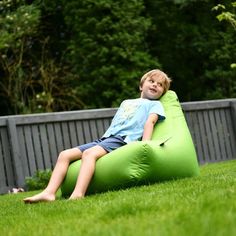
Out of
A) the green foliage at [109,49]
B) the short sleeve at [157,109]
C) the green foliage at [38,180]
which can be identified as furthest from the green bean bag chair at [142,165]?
the green foliage at [109,49]

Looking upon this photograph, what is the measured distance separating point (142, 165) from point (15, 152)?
11.4 ft

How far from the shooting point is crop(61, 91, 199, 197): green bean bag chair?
5.00 m

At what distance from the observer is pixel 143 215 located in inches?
120

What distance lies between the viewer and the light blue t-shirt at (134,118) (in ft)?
17.9

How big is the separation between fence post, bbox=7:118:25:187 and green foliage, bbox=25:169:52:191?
12cm

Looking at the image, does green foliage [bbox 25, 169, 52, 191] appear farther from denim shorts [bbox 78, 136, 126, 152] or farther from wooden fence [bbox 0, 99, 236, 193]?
denim shorts [bbox 78, 136, 126, 152]

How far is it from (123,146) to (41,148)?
3.47 metres

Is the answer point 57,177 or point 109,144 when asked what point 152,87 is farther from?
point 57,177

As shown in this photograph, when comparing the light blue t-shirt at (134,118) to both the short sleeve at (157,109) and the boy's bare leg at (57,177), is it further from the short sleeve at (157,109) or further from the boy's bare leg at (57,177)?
the boy's bare leg at (57,177)

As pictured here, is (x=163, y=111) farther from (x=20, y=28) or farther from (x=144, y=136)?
(x=20, y=28)

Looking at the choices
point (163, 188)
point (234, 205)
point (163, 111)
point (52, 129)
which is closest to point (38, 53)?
point (52, 129)

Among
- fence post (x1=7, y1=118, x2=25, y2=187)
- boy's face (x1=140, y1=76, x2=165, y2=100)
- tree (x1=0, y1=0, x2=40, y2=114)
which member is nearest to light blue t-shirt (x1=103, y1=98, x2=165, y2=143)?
boy's face (x1=140, y1=76, x2=165, y2=100)

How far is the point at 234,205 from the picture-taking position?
9.71 feet

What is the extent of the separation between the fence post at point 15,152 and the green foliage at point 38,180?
4.7 inches
